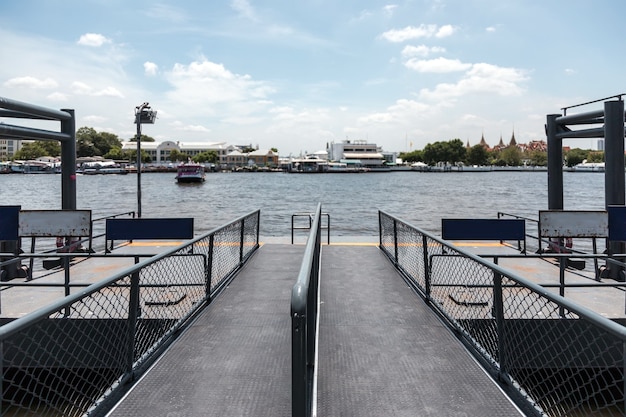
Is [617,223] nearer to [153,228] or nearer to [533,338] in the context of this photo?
[533,338]

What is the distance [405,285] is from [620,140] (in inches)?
218

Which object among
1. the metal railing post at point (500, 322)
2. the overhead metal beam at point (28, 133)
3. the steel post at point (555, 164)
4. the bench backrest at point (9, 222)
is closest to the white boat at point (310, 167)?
the steel post at point (555, 164)

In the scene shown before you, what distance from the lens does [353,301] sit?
6.58 metres

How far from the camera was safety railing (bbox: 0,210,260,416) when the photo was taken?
3410 mm

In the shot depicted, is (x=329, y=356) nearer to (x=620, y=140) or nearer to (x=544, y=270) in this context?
(x=544, y=270)

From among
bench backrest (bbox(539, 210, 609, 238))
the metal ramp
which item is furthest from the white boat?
the metal ramp

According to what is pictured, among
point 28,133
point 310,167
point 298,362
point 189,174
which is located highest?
point 310,167

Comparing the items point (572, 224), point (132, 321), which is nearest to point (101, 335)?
point (132, 321)

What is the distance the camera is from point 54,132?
9.96 meters

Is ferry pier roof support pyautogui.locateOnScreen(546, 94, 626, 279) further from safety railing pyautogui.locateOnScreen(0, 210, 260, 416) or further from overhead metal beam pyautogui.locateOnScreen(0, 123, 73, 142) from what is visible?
overhead metal beam pyautogui.locateOnScreen(0, 123, 73, 142)

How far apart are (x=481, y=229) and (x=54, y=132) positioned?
967 cm

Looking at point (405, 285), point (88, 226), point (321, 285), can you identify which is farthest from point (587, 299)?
point (88, 226)

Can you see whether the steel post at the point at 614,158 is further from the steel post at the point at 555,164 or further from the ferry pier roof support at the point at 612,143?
the steel post at the point at 555,164

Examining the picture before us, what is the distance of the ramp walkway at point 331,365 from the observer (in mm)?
3656
